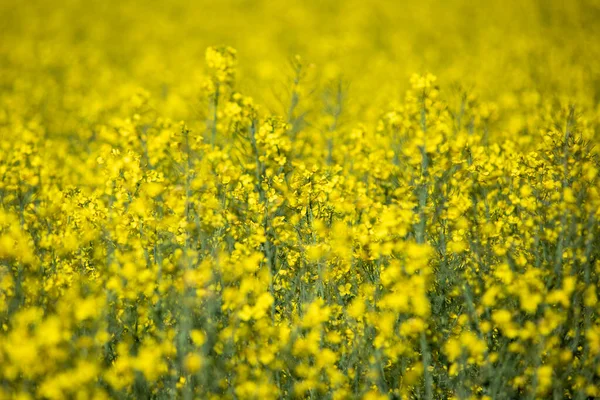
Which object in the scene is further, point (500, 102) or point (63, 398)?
point (500, 102)

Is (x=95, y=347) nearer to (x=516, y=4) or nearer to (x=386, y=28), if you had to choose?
(x=386, y=28)

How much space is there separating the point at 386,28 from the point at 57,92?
1530cm

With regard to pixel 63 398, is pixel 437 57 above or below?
above

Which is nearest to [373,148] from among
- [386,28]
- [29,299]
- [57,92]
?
[29,299]

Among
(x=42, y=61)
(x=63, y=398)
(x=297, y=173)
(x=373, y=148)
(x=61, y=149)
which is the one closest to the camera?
(x=63, y=398)

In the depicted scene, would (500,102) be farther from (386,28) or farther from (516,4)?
(516,4)

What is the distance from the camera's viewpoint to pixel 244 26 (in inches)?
1030

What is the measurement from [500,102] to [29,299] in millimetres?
12305

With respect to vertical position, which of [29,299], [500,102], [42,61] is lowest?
[29,299]

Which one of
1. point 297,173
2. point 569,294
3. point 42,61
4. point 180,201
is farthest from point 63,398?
point 42,61

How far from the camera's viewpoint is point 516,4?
82.3ft

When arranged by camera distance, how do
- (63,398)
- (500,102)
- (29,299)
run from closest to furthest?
1. (63,398)
2. (29,299)
3. (500,102)

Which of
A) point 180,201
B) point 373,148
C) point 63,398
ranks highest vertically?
point 373,148

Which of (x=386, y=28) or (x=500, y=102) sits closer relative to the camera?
(x=500, y=102)
